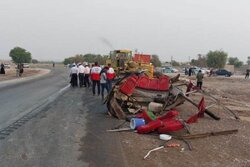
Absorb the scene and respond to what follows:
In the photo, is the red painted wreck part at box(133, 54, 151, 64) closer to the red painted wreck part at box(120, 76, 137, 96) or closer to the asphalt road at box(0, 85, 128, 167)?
the red painted wreck part at box(120, 76, 137, 96)

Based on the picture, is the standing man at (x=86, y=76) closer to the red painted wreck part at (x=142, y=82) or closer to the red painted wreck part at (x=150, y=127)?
the red painted wreck part at (x=142, y=82)

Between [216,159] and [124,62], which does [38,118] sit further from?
[124,62]

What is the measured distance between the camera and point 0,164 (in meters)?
7.15

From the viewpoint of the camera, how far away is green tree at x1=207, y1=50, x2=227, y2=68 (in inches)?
4892

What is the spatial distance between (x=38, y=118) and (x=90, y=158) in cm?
524

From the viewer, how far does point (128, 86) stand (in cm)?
1512

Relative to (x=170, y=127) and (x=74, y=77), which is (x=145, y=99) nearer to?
(x=170, y=127)

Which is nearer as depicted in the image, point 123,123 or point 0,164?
point 0,164

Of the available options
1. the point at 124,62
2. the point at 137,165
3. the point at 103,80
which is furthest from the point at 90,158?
the point at 124,62

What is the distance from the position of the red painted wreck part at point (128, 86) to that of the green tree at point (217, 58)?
112 meters

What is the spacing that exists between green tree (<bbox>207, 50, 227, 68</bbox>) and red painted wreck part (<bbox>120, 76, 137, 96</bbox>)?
368ft

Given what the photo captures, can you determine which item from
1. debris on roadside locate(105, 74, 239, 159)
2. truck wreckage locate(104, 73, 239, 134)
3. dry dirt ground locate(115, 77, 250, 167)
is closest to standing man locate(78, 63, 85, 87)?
debris on roadside locate(105, 74, 239, 159)

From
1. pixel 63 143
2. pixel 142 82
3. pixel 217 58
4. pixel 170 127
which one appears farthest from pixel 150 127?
pixel 217 58

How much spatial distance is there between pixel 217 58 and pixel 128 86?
113364mm
